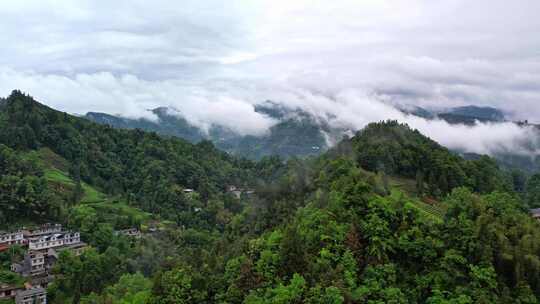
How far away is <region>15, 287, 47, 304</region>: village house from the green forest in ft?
4.93

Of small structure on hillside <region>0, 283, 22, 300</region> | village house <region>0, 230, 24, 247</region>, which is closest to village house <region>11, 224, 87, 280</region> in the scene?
village house <region>0, 230, 24, 247</region>

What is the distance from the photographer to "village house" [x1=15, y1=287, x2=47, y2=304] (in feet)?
139

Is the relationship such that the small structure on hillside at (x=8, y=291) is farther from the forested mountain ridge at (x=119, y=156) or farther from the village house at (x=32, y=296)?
the forested mountain ridge at (x=119, y=156)

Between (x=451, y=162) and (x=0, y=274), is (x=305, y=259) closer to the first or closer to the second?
(x=451, y=162)

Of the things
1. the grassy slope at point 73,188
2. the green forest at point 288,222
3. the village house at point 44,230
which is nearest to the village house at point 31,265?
the green forest at point 288,222

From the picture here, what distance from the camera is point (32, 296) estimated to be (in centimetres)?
4322

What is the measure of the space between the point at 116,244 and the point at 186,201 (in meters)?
27.6

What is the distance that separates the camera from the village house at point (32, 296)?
139 ft

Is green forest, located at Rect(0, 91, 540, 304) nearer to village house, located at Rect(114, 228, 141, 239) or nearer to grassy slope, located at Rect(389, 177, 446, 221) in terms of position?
grassy slope, located at Rect(389, 177, 446, 221)

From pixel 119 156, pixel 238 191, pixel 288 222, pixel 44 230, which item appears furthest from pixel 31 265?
pixel 238 191

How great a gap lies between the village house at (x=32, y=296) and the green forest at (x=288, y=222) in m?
1.50

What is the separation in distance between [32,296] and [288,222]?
27.6 metres

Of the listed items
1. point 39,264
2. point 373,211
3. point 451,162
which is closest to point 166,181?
point 39,264

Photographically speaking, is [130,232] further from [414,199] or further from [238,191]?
[414,199]
